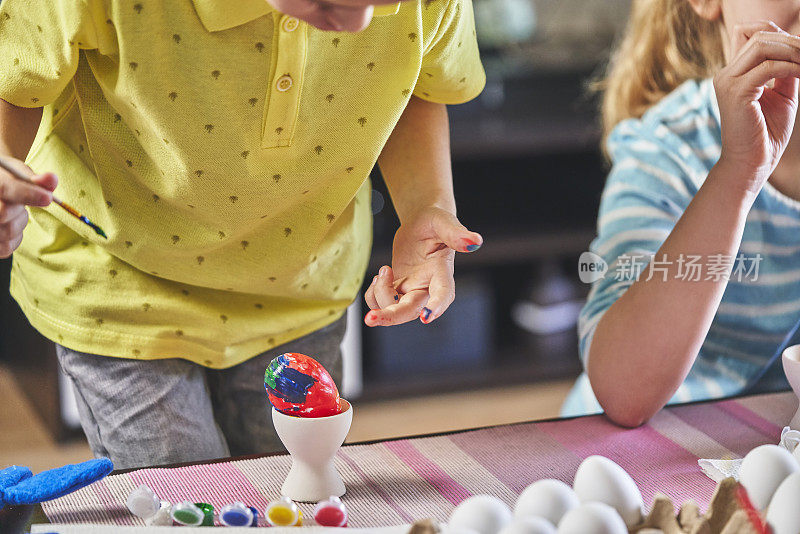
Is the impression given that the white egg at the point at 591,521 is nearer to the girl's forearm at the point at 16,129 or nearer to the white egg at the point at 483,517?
the white egg at the point at 483,517

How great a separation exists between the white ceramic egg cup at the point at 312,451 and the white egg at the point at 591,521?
22 cm

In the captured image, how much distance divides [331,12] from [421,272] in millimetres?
304

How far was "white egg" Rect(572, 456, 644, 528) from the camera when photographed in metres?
0.62

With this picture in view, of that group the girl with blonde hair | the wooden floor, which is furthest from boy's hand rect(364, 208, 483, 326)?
the wooden floor

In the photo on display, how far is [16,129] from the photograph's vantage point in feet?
2.47

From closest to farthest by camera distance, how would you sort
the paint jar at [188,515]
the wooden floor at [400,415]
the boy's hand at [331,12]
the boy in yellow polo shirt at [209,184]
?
the boy's hand at [331,12] < the paint jar at [188,515] < the boy in yellow polo shirt at [209,184] < the wooden floor at [400,415]

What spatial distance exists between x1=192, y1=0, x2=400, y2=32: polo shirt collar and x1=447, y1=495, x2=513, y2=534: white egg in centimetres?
41

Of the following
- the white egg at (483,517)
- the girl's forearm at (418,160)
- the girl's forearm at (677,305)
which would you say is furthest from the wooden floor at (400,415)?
the white egg at (483,517)

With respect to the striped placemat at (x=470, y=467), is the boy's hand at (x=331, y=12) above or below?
above

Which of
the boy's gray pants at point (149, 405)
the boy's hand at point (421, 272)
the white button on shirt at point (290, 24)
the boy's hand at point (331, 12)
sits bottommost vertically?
the boy's gray pants at point (149, 405)

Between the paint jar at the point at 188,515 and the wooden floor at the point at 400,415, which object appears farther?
the wooden floor at the point at 400,415

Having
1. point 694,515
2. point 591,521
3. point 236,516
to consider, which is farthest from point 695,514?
point 236,516

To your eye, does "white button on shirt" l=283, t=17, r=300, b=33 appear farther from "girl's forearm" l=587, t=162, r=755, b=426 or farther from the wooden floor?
the wooden floor

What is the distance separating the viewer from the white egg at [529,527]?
1.81 ft
